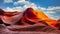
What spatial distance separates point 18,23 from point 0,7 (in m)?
0.34

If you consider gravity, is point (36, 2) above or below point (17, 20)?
above

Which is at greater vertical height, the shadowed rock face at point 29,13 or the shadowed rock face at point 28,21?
the shadowed rock face at point 29,13

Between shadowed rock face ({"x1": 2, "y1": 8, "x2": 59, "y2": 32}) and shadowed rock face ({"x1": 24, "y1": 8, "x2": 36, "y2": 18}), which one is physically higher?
shadowed rock face ({"x1": 24, "y1": 8, "x2": 36, "y2": 18})

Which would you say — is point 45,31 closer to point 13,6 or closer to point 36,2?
point 36,2

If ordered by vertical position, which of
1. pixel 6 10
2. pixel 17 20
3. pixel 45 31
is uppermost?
pixel 6 10

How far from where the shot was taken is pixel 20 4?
232 centimetres

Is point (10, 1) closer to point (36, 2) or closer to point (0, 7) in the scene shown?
point (0, 7)

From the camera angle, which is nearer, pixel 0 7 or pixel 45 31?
pixel 45 31

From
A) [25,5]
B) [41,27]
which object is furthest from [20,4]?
[41,27]

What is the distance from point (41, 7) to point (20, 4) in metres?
0.29

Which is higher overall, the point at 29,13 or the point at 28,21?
the point at 29,13

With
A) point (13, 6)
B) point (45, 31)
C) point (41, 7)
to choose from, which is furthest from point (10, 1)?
point (45, 31)

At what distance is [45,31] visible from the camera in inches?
86.9

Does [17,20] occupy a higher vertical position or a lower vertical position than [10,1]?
lower
